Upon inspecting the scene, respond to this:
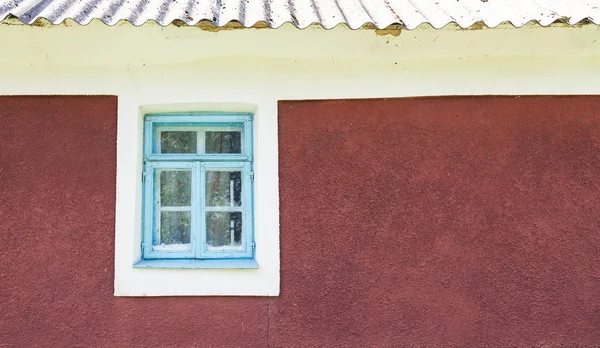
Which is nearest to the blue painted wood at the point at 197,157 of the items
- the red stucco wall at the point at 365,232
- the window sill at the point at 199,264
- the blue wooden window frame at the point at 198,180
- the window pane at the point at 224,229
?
the blue wooden window frame at the point at 198,180

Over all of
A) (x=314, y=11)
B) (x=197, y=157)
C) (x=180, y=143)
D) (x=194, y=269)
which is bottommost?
(x=194, y=269)

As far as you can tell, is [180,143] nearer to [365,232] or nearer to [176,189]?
[176,189]

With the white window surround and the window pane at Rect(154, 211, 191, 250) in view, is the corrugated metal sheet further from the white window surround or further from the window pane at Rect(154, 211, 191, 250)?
the window pane at Rect(154, 211, 191, 250)

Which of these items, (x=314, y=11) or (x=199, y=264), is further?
(x=199, y=264)

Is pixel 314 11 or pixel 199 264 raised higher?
pixel 314 11

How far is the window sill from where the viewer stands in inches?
137

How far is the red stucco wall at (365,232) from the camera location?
3.47 m

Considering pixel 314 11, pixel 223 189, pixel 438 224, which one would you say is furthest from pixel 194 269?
pixel 314 11

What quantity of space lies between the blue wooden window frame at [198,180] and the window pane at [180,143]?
0.12ft

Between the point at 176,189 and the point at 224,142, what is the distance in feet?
1.47

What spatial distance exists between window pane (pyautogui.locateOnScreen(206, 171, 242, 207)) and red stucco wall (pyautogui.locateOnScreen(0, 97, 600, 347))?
1.11 ft

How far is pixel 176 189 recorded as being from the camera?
3.68 meters

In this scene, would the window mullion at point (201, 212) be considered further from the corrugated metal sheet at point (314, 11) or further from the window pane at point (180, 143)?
the corrugated metal sheet at point (314, 11)

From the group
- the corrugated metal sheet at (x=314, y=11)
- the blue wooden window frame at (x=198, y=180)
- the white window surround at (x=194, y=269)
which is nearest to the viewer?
the corrugated metal sheet at (x=314, y=11)
